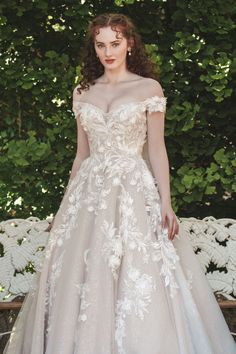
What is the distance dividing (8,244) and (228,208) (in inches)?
58.8

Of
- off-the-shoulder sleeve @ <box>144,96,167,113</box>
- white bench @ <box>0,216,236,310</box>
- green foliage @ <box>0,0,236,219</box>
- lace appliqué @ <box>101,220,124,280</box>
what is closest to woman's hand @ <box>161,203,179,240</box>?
lace appliqué @ <box>101,220,124,280</box>

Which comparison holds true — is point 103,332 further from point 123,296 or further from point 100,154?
point 100,154

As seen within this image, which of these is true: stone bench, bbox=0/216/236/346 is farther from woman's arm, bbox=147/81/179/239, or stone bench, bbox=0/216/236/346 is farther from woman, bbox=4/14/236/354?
woman's arm, bbox=147/81/179/239

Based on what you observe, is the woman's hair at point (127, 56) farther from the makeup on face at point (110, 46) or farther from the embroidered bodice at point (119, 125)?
the embroidered bodice at point (119, 125)

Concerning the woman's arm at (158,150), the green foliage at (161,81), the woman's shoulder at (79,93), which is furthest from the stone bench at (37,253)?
the woman's shoulder at (79,93)

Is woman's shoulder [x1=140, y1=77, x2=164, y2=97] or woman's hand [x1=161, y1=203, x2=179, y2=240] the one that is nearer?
woman's hand [x1=161, y1=203, x2=179, y2=240]

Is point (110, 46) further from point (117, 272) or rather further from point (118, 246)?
point (117, 272)

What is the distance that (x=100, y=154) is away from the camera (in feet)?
11.5

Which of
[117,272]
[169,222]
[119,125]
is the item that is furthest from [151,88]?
[117,272]

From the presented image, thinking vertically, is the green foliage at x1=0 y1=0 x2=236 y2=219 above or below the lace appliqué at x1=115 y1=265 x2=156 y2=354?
above

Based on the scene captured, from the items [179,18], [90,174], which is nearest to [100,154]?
[90,174]

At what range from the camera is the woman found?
3.15 metres

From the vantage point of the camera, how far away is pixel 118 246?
3.24 m

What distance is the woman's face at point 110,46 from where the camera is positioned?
3453 mm
